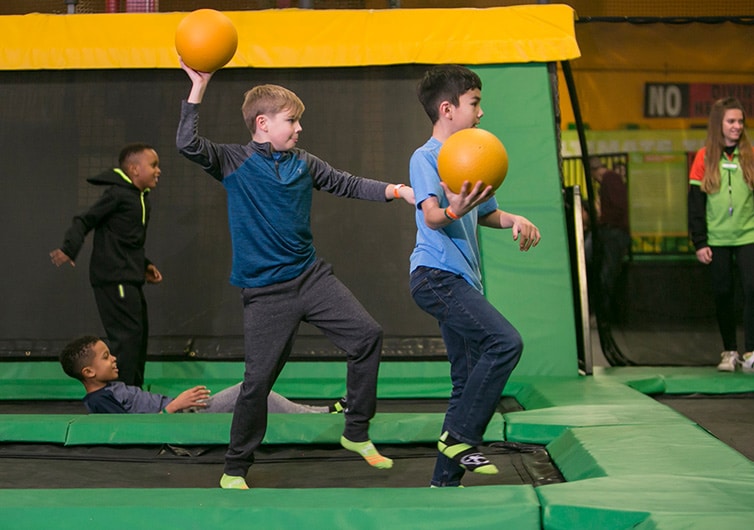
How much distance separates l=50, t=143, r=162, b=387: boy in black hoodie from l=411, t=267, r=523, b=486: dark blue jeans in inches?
77.0

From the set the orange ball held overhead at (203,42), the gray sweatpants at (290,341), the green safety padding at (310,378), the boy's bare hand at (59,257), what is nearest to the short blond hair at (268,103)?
the orange ball held overhead at (203,42)

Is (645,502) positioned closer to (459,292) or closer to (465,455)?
(465,455)

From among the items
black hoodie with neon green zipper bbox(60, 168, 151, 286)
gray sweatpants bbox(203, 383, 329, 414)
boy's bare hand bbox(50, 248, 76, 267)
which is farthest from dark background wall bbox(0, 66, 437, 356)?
gray sweatpants bbox(203, 383, 329, 414)

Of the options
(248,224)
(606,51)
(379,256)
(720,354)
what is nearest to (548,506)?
(248,224)

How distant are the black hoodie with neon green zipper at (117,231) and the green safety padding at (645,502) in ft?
8.19

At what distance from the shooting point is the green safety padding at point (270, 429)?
131 inches

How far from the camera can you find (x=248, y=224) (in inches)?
110

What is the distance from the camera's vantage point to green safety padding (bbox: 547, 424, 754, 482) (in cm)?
251

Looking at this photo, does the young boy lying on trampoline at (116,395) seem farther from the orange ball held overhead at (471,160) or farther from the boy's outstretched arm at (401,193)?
the orange ball held overhead at (471,160)

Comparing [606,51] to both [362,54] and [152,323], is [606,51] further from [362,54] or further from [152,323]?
[152,323]

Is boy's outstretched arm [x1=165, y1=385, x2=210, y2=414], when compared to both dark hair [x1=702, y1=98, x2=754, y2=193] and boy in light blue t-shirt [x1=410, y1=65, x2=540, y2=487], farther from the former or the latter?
dark hair [x1=702, y1=98, x2=754, y2=193]

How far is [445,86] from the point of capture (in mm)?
2709

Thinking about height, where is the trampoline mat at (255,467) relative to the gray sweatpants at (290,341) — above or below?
below

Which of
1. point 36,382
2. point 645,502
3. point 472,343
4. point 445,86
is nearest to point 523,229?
point 472,343
